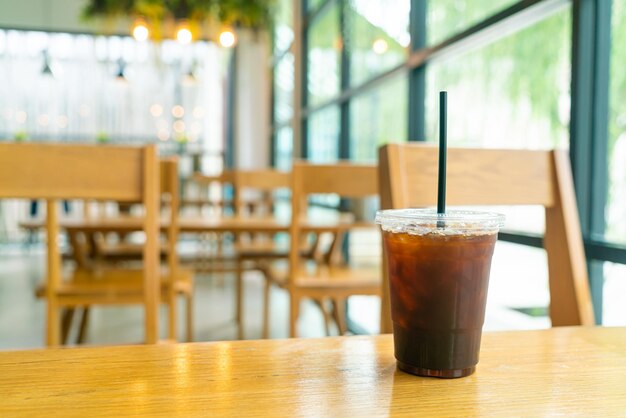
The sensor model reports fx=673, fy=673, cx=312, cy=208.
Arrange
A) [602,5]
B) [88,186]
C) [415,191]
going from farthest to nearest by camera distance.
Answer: [602,5] → [88,186] → [415,191]

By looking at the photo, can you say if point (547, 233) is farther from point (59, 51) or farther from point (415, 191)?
point (59, 51)

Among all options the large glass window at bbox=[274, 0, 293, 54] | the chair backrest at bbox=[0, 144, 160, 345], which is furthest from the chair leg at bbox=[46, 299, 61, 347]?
the large glass window at bbox=[274, 0, 293, 54]

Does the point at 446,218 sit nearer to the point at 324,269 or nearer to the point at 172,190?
the point at 172,190

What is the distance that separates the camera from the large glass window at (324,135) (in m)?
4.78

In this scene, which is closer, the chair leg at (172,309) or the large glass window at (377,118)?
the chair leg at (172,309)

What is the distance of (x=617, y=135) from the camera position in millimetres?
1744

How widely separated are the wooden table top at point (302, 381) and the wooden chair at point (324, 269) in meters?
1.73

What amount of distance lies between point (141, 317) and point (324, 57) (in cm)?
233

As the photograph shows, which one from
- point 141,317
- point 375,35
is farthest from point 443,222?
point 141,317

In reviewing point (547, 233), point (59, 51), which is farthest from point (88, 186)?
point (59, 51)

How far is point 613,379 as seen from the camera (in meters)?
0.49

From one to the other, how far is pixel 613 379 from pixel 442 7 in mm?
2676

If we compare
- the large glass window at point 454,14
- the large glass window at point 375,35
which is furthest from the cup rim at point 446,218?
the large glass window at point 375,35

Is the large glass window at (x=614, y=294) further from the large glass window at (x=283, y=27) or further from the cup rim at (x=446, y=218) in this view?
the large glass window at (x=283, y=27)
